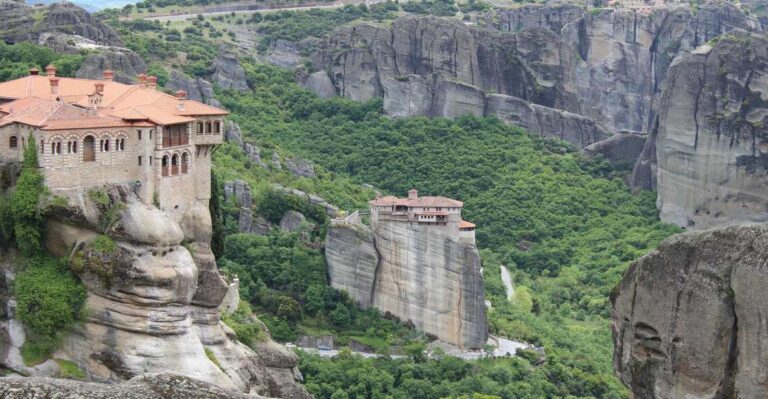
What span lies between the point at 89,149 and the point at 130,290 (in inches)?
170

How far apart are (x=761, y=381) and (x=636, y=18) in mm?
135787

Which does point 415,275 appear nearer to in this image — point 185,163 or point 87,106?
point 185,163

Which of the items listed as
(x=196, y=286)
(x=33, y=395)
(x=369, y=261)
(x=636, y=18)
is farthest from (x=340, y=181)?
(x=33, y=395)

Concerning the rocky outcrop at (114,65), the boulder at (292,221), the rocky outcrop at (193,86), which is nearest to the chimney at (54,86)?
the boulder at (292,221)

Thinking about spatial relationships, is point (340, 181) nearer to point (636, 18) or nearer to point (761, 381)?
point (636, 18)

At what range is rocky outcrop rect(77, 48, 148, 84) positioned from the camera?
8038cm

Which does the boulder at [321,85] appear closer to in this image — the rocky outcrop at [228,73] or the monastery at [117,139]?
the rocky outcrop at [228,73]

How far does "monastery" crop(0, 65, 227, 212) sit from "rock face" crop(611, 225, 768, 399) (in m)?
27.4

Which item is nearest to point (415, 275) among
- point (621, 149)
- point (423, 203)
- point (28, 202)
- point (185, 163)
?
point (423, 203)

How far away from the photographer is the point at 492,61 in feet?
384

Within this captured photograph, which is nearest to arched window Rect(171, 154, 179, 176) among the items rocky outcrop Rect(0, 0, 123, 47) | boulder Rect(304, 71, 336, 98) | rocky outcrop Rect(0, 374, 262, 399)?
rocky outcrop Rect(0, 374, 262, 399)

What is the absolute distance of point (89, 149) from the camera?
144ft

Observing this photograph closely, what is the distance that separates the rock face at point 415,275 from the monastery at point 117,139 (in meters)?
24.9

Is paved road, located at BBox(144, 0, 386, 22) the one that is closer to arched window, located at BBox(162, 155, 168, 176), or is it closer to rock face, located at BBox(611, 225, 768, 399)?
arched window, located at BBox(162, 155, 168, 176)
